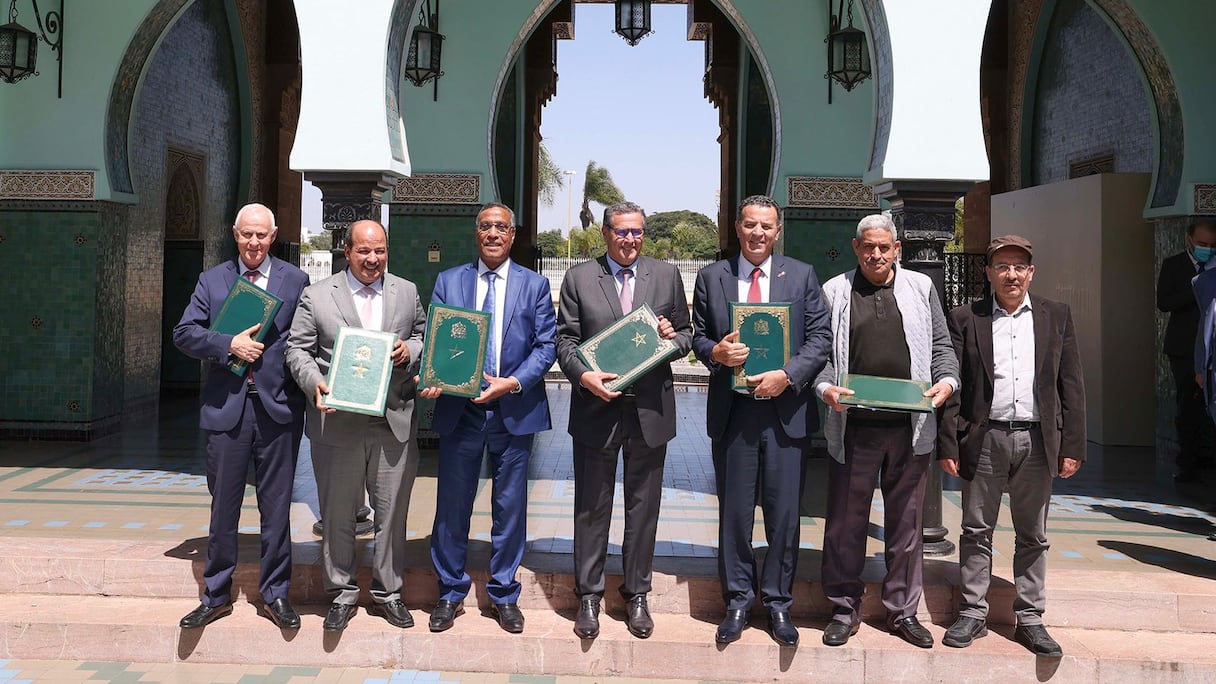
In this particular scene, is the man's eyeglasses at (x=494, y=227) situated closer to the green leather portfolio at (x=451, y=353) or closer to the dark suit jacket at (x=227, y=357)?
the green leather portfolio at (x=451, y=353)

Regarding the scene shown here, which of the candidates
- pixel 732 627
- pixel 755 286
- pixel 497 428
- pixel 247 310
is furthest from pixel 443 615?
pixel 755 286

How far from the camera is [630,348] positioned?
3742 millimetres

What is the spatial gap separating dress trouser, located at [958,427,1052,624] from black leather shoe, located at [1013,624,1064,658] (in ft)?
0.10

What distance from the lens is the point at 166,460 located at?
24.0ft

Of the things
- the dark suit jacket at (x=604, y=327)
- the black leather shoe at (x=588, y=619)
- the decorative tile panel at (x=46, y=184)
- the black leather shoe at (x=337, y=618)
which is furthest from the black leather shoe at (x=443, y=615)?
the decorative tile panel at (x=46, y=184)

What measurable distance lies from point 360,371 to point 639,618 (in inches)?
60.1

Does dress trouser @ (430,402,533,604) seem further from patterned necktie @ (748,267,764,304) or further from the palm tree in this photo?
the palm tree

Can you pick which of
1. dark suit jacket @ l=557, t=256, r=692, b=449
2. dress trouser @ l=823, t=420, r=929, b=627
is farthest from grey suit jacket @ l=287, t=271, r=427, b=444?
dress trouser @ l=823, t=420, r=929, b=627

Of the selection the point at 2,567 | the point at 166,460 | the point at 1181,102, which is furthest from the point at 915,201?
the point at 166,460

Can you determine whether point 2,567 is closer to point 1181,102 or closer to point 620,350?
point 620,350

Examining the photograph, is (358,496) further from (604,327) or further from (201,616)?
(604,327)

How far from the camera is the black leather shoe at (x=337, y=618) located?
3.86 metres

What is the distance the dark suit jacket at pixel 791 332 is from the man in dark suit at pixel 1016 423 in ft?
1.85

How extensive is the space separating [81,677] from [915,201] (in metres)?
4.29
